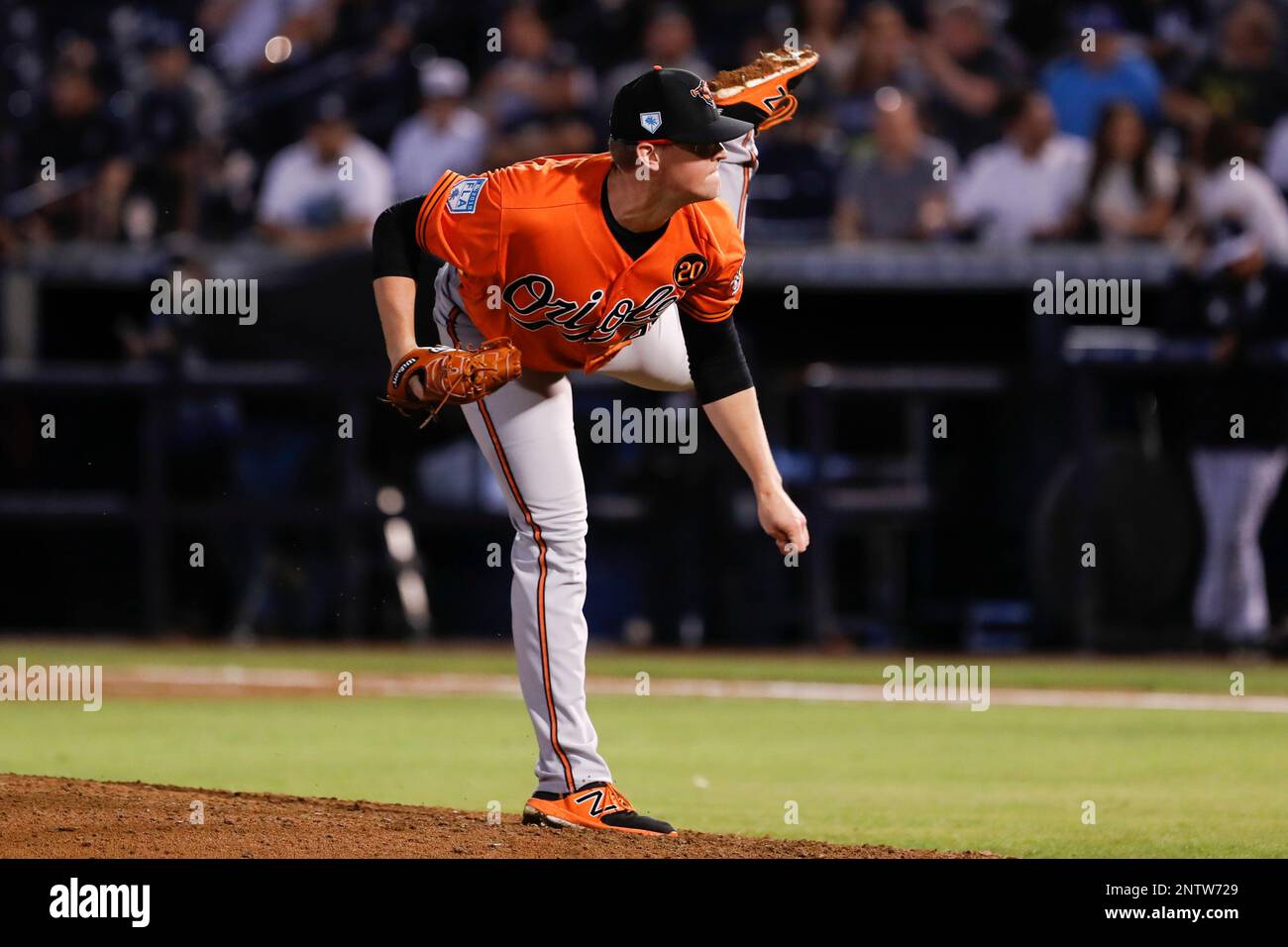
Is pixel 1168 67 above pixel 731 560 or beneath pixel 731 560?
above

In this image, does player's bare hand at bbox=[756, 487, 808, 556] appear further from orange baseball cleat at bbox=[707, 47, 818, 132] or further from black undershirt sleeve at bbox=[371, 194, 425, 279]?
black undershirt sleeve at bbox=[371, 194, 425, 279]

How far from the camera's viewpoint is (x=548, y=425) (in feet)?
19.7

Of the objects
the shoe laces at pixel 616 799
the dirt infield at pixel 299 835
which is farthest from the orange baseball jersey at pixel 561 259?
the dirt infield at pixel 299 835

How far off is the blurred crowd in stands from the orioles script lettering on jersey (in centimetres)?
691

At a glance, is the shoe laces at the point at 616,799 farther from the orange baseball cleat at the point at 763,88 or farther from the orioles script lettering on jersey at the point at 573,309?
the orange baseball cleat at the point at 763,88

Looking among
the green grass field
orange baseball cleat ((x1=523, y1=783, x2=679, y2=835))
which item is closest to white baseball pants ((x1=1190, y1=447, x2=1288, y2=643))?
the green grass field

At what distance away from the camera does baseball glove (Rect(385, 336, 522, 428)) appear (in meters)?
5.29

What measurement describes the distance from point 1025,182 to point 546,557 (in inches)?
320

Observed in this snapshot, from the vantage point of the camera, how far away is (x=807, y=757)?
840cm

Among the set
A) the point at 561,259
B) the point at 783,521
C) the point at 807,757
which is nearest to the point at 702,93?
the point at 561,259
